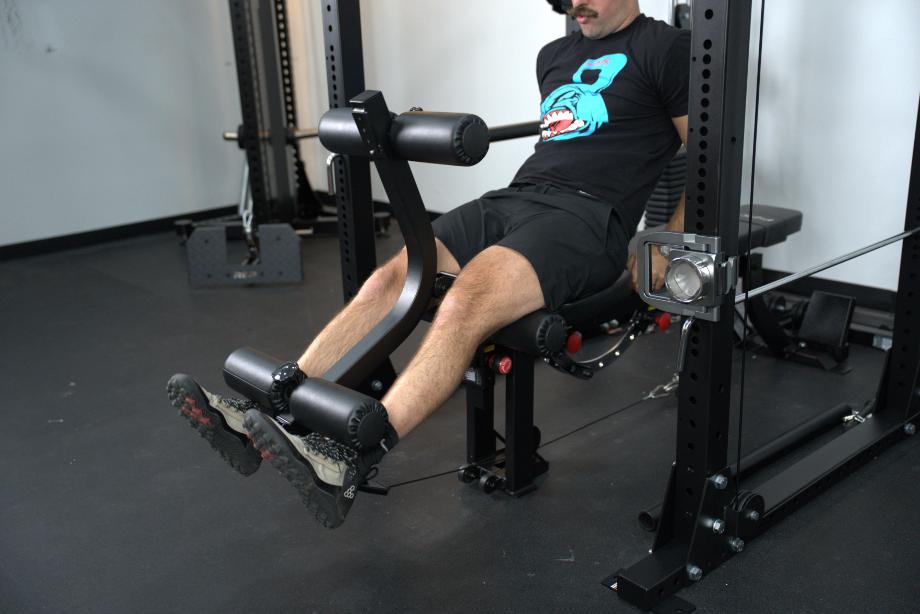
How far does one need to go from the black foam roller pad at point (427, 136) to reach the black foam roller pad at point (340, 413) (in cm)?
44

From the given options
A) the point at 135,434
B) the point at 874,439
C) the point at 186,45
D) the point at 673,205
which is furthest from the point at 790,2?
the point at 186,45

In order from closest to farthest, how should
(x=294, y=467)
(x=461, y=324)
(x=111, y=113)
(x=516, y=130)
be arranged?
1. (x=294, y=467)
2. (x=461, y=324)
3. (x=516, y=130)
4. (x=111, y=113)

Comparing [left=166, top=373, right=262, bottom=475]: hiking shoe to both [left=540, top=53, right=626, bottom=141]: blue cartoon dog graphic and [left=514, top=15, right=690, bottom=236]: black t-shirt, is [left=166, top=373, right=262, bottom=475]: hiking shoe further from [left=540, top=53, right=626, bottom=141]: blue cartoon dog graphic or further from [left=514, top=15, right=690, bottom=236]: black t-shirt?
[left=540, top=53, right=626, bottom=141]: blue cartoon dog graphic

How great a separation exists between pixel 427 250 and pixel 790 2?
1.88m

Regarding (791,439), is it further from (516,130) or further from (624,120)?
(516,130)

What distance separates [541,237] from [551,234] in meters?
0.03

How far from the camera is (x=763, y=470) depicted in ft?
6.88

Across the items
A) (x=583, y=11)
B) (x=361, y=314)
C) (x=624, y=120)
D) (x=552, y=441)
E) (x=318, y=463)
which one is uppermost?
(x=583, y=11)

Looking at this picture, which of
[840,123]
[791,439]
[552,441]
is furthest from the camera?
[840,123]

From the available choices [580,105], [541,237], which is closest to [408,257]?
[541,237]

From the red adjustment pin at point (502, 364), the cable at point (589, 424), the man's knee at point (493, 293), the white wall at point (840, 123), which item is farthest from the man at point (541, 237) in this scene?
the white wall at point (840, 123)

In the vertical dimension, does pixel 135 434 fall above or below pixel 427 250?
below

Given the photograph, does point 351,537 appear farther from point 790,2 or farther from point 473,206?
point 790,2

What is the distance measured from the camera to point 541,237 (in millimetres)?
1822
